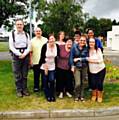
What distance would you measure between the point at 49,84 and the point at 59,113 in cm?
152

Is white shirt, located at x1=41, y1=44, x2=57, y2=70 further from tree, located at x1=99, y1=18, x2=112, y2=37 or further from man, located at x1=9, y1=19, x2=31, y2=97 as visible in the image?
tree, located at x1=99, y1=18, x2=112, y2=37

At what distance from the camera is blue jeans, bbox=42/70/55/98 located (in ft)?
36.4

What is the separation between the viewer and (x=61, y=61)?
444 inches

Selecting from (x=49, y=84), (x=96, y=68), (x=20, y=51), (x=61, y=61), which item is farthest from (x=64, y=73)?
(x=20, y=51)

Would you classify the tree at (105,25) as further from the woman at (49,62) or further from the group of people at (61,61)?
the woman at (49,62)

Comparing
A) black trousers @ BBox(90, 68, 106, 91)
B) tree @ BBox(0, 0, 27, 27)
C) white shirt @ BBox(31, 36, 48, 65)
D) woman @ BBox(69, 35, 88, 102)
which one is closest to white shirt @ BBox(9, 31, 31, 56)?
white shirt @ BBox(31, 36, 48, 65)

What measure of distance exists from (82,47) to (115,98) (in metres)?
1.67

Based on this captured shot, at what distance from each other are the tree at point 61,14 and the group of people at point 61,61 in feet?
64.8

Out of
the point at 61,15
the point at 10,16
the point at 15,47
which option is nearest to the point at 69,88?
the point at 15,47

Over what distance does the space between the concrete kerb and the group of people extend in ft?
3.31

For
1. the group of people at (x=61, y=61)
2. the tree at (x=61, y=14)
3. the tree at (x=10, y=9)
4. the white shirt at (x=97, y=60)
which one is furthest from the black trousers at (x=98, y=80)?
the tree at (x=61, y=14)

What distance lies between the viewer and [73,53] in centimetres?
1090

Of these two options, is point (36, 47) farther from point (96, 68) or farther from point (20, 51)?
point (96, 68)

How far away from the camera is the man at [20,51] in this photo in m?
11.1
